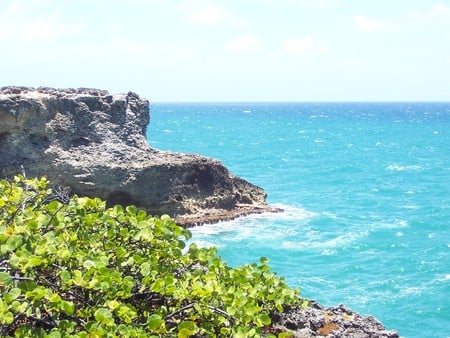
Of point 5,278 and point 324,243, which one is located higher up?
point 5,278

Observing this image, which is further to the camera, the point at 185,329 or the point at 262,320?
the point at 262,320

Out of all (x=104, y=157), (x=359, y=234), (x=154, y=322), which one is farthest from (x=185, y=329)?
(x=359, y=234)

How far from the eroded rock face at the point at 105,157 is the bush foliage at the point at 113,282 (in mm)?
30585

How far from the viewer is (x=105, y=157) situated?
126 feet

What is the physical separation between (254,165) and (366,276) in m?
48.7

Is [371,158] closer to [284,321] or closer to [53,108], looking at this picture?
[53,108]

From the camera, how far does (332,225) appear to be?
4138cm

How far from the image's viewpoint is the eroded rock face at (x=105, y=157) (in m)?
36.9

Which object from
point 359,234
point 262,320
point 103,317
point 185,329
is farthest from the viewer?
point 359,234

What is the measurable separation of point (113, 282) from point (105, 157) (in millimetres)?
33300

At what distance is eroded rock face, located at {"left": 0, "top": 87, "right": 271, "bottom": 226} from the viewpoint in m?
36.9

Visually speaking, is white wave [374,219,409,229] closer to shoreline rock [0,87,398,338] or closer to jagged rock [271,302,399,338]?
shoreline rock [0,87,398,338]

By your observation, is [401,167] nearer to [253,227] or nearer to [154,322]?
[253,227]

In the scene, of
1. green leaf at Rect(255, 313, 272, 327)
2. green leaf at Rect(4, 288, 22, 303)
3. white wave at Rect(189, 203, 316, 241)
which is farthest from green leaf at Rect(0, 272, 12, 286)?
white wave at Rect(189, 203, 316, 241)
